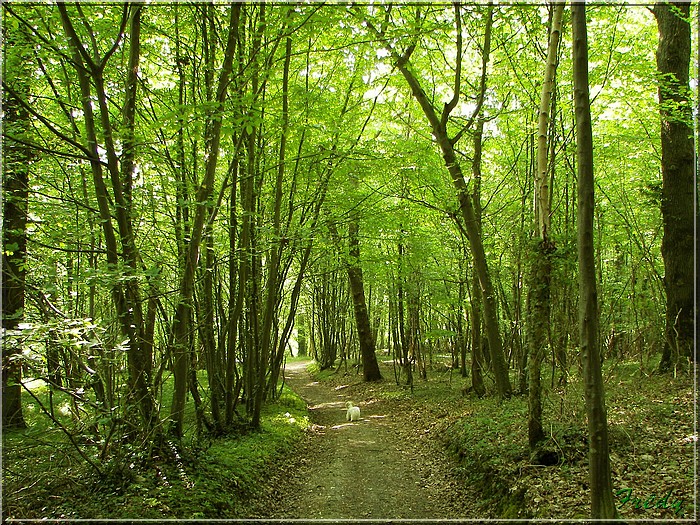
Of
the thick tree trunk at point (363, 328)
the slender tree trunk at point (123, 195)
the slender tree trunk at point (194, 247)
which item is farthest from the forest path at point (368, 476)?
the thick tree trunk at point (363, 328)

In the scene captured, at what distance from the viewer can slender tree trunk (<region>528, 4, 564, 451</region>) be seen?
5.25m

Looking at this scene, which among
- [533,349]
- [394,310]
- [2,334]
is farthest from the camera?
[394,310]

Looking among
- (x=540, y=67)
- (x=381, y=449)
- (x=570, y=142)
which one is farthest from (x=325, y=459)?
(x=540, y=67)

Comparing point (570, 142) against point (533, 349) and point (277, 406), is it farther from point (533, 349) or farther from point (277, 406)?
point (277, 406)

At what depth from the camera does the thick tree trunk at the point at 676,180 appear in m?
A: 7.62

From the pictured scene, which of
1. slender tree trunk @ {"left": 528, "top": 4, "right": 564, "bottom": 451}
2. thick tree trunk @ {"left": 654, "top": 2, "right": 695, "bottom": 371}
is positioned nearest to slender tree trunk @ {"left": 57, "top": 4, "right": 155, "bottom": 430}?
slender tree trunk @ {"left": 528, "top": 4, "right": 564, "bottom": 451}

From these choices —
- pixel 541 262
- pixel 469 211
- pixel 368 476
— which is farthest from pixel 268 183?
pixel 541 262

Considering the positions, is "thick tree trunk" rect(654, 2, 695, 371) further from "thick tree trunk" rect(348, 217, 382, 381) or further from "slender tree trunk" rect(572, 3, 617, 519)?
"thick tree trunk" rect(348, 217, 382, 381)

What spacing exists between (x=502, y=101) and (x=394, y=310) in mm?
8524

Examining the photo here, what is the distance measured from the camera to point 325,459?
8.11 m

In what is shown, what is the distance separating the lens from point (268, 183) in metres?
9.89

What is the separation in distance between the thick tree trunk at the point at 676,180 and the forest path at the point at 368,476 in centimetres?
448

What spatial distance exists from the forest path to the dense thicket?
60.7 inches

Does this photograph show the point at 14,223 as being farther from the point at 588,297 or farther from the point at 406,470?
the point at 406,470
